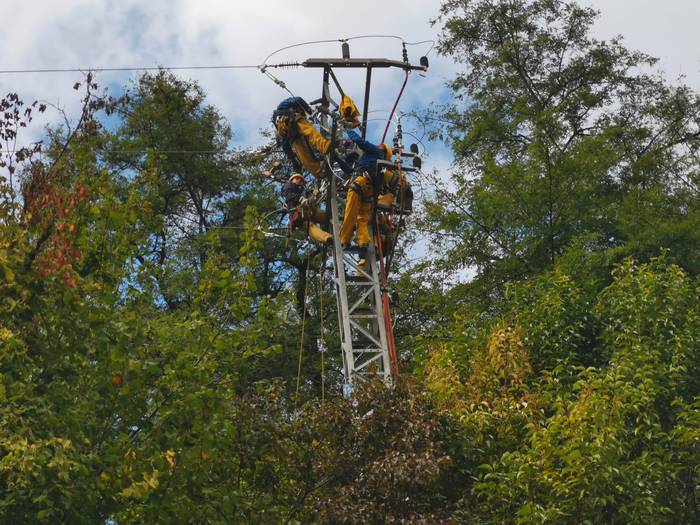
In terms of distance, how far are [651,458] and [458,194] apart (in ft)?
49.5

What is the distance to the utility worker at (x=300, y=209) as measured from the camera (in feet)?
A: 65.7

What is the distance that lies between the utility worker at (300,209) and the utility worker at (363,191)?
0.48 meters

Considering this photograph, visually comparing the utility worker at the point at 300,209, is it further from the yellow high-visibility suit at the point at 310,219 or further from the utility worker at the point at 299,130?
the utility worker at the point at 299,130

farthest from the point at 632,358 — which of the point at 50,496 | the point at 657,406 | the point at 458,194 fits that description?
the point at 458,194

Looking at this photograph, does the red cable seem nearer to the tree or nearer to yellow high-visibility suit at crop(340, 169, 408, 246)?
yellow high-visibility suit at crop(340, 169, 408, 246)

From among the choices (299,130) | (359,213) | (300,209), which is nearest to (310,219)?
(300,209)

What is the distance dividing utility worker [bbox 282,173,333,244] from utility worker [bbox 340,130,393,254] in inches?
18.7

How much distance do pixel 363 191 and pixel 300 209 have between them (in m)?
1.01

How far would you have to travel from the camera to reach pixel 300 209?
A: 20.0 metres

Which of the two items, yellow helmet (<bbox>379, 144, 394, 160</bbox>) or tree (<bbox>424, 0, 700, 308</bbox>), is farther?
tree (<bbox>424, 0, 700, 308</bbox>)

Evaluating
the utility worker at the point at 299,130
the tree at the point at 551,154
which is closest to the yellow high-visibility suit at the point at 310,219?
the utility worker at the point at 299,130

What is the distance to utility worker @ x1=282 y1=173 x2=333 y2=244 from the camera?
65.7 feet

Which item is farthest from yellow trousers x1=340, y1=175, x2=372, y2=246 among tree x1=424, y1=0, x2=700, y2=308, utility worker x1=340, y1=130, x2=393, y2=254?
tree x1=424, y1=0, x2=700, y2=308

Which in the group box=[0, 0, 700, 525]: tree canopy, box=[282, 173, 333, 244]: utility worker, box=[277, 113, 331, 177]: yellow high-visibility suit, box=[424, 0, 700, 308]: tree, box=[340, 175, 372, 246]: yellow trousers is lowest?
box=[0, 0, 700, 525]: tree canopy
